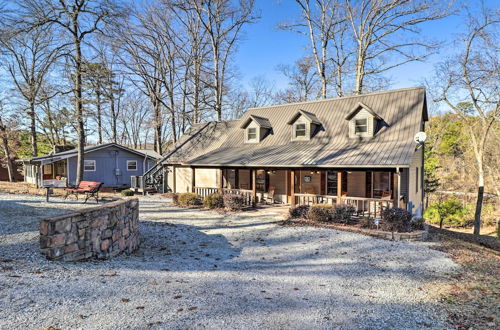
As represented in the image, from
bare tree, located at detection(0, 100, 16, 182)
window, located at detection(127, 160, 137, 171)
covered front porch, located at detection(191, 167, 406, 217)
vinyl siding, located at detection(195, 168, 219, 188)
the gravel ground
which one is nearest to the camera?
the gravel ground

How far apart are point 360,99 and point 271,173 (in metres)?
6.51

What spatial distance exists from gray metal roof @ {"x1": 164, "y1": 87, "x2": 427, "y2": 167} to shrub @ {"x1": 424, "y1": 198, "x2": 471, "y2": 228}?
9862 mm

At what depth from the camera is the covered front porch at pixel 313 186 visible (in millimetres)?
13094

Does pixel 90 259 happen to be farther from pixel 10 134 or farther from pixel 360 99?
pixel 10 134

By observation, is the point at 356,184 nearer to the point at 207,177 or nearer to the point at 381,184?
the point at 381,184

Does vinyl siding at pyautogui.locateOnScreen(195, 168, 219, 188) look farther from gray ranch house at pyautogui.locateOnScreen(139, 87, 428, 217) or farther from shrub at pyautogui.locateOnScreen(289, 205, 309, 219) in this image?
shrub at pyautogui.locateOnScreen(289, 205, 309, 219)

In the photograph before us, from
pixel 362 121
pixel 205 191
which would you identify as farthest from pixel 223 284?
pixel 362 121

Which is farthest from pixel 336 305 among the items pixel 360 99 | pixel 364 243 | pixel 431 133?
pixel 431 133

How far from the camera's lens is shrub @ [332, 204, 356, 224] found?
1125 cm

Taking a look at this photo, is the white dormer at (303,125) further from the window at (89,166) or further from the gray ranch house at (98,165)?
the window at (89,166)

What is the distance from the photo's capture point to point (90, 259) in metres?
5.69

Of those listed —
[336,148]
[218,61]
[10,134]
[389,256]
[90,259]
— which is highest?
[218,61]

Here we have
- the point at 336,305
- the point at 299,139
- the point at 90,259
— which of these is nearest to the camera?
the point at 336,305

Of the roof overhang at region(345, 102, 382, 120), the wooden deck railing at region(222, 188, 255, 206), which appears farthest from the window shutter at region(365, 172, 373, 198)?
the wooden deck railing at region(222, 188, 255, 206)
